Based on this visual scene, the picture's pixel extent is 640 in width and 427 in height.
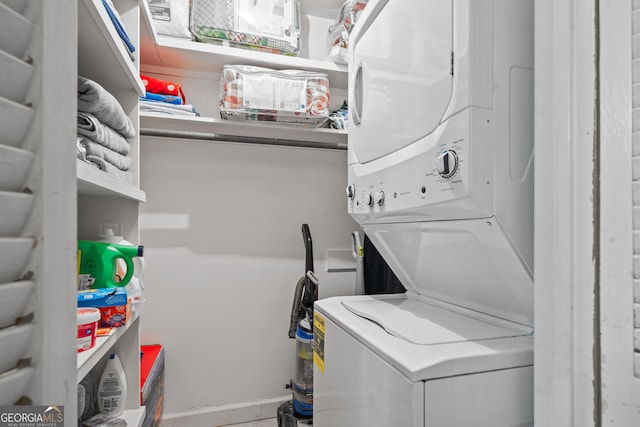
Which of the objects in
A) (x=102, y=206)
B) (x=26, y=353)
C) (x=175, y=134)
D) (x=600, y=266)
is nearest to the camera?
(x=26, y=353)

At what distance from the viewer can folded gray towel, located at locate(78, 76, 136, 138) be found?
912 mm

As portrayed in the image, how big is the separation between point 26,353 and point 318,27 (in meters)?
2.52

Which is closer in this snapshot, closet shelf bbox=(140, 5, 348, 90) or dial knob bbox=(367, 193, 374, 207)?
dial knob bbox=(367, 193, 374, 207)

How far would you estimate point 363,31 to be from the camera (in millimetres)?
1312

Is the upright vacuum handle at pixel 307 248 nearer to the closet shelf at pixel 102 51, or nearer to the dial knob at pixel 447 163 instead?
the closet shelf at pixel 102 51

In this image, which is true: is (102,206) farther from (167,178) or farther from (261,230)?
(261,230)

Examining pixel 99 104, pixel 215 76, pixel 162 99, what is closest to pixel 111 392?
pixel 99 104

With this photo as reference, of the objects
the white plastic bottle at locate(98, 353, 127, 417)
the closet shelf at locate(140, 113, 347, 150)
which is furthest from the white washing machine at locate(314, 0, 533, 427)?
the closet shelf at locate(140, 113, 347, 150)

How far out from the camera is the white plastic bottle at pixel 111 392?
1.17 meters

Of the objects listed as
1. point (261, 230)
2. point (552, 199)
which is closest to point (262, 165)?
point (261, 230)

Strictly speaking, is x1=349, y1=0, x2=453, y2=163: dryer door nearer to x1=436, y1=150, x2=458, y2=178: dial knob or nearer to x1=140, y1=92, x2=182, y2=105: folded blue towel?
x1=436, y1=150, x2=458, y2=178: dial knob

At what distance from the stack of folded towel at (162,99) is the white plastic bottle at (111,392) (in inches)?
51.9

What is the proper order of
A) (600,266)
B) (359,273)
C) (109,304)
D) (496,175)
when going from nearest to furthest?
1. (600,266)
2. (496,175)
3. (109,304)
4. (359,273)

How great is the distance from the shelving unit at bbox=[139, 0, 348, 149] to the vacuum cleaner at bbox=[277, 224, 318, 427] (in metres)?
0.85
